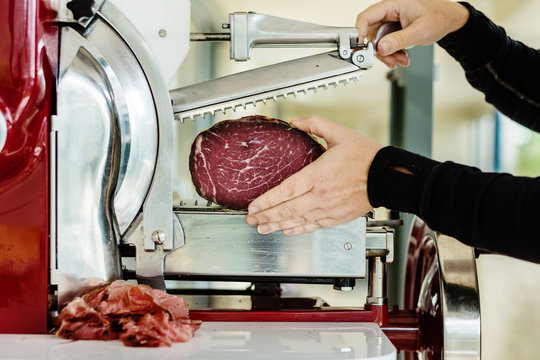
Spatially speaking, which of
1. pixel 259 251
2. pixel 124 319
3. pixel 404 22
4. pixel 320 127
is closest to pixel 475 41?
pixel 404 22

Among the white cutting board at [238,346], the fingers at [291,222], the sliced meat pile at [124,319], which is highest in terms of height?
the fingers at [291,222]

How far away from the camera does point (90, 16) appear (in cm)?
103

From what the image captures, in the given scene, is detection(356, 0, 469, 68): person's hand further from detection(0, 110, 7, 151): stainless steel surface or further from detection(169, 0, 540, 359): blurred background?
detection(169, 0, 540, 359): blurred background

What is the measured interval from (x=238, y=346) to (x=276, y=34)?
0.60 m

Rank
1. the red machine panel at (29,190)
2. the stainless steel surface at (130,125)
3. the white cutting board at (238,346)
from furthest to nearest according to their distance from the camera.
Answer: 1. the stainless steel surface at (130,125)
2. the red machine panel at (29,190)
3. the white cutting board at (238,346)

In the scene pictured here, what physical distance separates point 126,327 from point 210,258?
0.79ft

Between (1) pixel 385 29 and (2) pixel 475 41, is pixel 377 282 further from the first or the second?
(2) pixel 475 41

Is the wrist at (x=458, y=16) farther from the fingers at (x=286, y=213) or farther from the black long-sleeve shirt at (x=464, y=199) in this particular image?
the fingers at (x=286, y=213)

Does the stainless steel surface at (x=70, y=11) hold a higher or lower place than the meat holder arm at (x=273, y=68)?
higher

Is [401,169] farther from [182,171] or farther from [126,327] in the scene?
[182,171]

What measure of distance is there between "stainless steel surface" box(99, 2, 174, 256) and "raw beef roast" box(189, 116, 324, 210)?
0.35ft

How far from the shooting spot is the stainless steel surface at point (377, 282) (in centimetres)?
115

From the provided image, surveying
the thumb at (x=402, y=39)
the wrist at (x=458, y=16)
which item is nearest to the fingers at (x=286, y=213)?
the thumb at (x=402, y=39)

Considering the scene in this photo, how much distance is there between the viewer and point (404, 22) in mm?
1245
